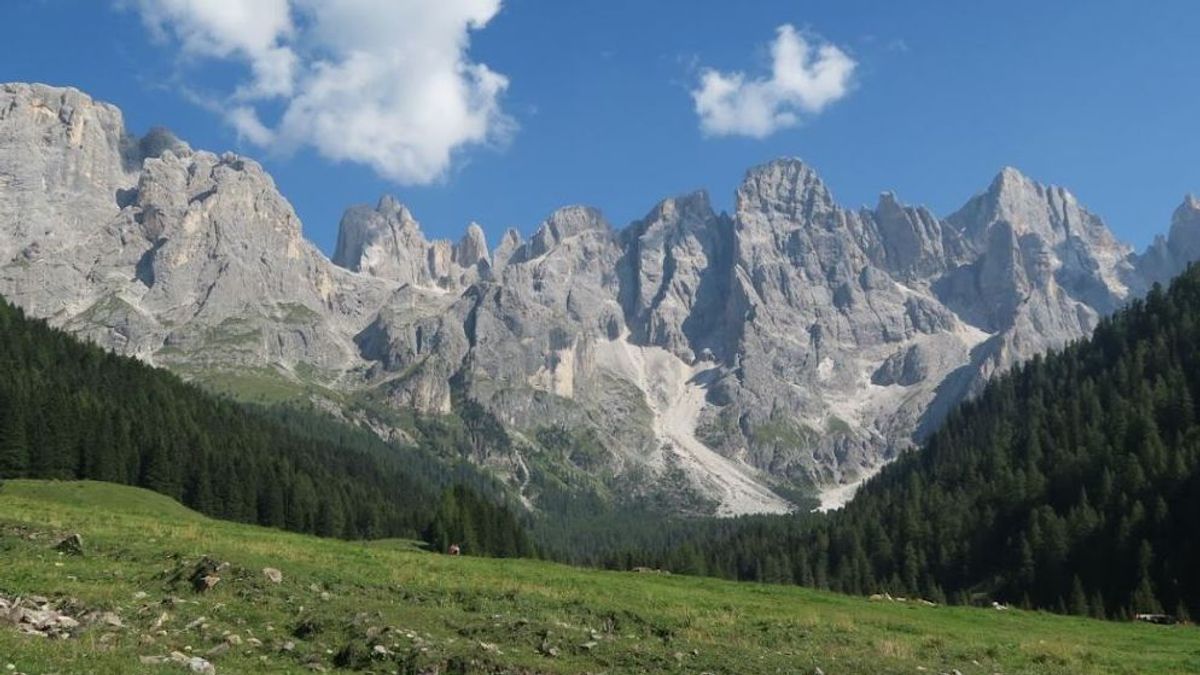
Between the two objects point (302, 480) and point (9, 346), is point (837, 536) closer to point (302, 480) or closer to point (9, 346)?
point (302, 480)

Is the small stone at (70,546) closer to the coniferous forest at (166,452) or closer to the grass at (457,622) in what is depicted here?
the grass at (457,622)

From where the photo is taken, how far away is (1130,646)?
37375mm

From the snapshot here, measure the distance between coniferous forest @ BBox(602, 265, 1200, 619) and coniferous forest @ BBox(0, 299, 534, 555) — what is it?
123 ft

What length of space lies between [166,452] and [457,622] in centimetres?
9410

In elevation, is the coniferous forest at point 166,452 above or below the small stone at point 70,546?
above

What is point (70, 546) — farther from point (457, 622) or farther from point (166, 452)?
point (166, 452)

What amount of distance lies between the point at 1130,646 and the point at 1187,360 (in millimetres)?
132052

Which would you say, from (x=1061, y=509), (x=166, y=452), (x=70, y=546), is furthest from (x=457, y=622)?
(x=1061, y=509)

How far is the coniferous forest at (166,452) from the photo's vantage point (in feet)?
319

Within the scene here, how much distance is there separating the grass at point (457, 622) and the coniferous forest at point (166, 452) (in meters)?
54.8

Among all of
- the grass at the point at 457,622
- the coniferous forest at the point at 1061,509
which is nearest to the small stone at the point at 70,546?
the grass at the point at 457,622

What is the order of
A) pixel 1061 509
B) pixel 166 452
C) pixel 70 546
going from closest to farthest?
1. pixel 70 546
2. pixel 166 452
3. pixel 1061 509

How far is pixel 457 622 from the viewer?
2644 cm

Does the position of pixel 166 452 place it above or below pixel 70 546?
above
